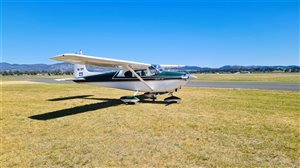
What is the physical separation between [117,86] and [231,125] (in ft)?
25.1

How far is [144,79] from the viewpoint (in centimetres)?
1250

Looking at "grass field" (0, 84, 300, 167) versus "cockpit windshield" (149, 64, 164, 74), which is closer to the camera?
"grass field" (0, 84, 300, 167)

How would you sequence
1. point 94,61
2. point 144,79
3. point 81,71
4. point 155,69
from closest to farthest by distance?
1. point 94,61
2. point 155,69
3. point 144,79
4. point 81,71

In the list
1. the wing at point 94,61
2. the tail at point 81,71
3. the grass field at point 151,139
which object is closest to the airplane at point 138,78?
the wing at point 94,61

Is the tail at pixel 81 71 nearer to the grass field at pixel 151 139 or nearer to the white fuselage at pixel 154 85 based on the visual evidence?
the white fuselage at pixel 154 85

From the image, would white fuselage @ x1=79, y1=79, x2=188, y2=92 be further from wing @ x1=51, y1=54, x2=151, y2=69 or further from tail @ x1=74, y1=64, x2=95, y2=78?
tail @ x1=74, y1=64, x2=95, y2=78

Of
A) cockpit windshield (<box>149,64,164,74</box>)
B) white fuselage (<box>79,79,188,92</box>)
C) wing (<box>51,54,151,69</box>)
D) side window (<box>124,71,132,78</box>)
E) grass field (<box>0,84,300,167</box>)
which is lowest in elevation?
grass field (<box>0,84,300,167</box>)

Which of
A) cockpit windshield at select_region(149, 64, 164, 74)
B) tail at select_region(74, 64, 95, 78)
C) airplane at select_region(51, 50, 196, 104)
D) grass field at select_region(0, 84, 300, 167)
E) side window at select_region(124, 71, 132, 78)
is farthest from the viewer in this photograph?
tail at select_region(74, 64, 95, 78)

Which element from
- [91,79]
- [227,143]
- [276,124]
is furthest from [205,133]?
[91,79]

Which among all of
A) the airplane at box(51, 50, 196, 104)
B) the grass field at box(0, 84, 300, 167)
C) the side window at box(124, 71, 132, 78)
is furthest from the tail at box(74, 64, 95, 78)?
the grass field at box(0, 84, 300, 167)

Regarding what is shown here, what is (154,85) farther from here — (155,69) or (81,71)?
(81,71)

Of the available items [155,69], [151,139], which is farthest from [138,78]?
[151,139]

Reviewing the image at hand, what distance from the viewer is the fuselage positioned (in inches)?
462

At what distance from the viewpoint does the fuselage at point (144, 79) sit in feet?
38.5
